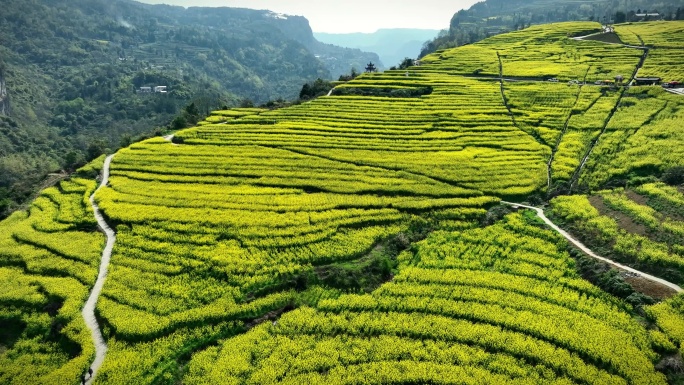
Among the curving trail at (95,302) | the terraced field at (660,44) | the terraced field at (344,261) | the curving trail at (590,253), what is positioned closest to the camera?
the terraced field at (344,261)

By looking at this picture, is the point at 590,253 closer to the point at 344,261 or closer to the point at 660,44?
the point at 344,261

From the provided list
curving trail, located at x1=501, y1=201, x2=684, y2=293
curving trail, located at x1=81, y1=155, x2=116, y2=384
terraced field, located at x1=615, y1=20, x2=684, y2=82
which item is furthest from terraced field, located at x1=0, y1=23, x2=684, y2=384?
terraced field, located at x1=615, y1=20, x2=684, y2=82

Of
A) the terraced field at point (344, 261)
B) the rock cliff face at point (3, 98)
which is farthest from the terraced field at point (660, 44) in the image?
the rock cliff face at point (3, 98)

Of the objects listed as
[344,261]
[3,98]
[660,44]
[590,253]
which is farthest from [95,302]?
[3,98]

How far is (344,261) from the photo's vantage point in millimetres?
34000

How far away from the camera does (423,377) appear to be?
23.0m

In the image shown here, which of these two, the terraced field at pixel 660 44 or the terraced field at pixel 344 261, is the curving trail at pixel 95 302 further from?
the terraced field at pixel 660 44

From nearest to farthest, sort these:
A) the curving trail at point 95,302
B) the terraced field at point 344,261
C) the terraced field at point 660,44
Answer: the terraced field at point 344,261 → the curving trail at point 95,302 → the terraced field at point 660,44

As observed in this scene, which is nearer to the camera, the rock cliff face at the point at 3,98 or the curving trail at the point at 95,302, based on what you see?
the curving trail at the point at 95,302

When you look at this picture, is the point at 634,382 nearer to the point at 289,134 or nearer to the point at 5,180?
the point at 289,134

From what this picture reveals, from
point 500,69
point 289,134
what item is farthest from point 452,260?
point 500,69

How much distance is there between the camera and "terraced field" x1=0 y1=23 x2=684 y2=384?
24.6 meters

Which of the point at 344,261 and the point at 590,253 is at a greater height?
the point at 344,261

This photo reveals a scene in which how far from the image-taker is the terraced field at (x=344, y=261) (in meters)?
24.6
